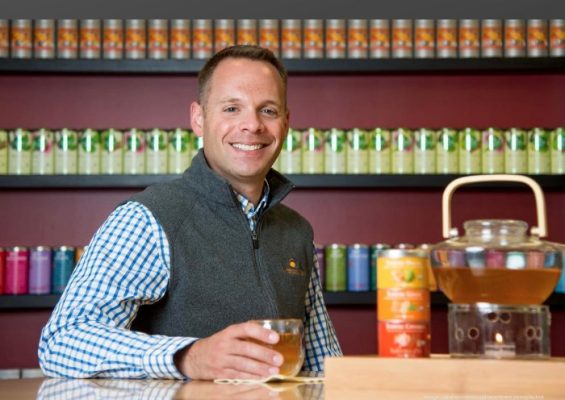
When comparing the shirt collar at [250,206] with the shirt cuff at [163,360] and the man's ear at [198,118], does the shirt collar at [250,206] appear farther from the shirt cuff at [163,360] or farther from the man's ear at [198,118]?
the shirt cuff at [163,360]

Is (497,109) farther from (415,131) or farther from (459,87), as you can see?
(415,131)

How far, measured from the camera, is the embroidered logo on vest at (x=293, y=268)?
2.08 metres

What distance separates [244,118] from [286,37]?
5.63ft

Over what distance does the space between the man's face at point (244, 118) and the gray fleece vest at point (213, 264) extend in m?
0.07

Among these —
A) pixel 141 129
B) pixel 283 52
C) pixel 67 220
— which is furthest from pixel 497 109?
pixel 67 220

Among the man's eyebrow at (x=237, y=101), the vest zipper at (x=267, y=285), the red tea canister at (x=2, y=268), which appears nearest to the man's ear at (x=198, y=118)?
the man's eyebrow at (x=237, y=101)

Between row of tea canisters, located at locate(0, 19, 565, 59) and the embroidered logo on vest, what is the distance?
5.80ft

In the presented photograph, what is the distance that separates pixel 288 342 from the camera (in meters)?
1.38

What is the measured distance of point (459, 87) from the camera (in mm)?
4043

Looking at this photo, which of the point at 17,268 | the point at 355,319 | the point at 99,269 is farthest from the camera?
the point at 355,319

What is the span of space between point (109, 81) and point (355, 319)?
1.42m

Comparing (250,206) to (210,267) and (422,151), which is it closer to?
(210,267)

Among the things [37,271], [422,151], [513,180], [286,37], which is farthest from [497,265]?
[37,271]

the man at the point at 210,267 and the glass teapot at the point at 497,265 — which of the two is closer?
the glass teapot at the point at 497,265
